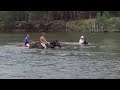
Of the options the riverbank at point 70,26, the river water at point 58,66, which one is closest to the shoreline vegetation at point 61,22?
the riverbank at point 70,26

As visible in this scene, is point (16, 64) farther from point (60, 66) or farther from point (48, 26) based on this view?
point (48, 26)

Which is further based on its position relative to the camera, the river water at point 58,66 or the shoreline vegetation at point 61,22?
the shoreline vegetation at point 61,22

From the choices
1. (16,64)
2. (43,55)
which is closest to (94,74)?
(16,64)

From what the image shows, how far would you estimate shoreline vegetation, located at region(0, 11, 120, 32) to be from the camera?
248 ft

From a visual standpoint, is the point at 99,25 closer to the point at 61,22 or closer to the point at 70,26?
the point at 70,26

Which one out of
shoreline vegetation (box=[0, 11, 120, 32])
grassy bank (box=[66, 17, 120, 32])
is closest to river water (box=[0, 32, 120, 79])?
grassy bank (box=[66, 17, 120, 32])

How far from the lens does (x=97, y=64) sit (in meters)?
22.3

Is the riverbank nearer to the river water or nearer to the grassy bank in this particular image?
the grassy bank

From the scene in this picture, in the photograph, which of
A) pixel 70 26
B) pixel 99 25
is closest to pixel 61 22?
pixel 70 26

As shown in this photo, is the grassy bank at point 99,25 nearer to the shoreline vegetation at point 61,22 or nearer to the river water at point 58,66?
the shoreline vegetation at point 61,22

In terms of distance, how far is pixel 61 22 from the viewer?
82.4m

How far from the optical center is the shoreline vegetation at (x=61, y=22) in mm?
75625
